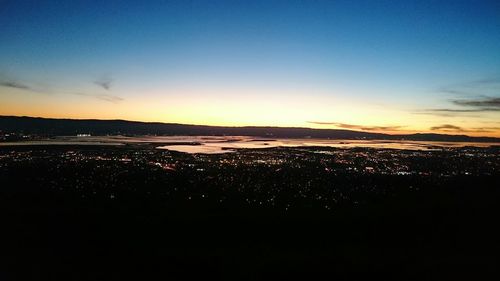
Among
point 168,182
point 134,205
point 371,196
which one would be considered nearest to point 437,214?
point 371,196

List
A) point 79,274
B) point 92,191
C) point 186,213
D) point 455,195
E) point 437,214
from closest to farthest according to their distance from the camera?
point 79,274, point 186,213, point 437,214, point 92,191, point 455,195

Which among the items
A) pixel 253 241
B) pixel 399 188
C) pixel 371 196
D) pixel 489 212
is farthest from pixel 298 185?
pixel 253 241

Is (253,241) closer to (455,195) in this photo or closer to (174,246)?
(174,246)

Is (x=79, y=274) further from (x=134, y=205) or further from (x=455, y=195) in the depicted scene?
(x=455, y=195)

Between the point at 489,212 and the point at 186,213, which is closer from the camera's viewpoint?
the point at 186,213

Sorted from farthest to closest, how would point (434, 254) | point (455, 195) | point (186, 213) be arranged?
point (455, 195), point (186, 213), point (434, 254)

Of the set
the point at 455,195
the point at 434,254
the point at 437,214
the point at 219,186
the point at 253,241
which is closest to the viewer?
the point at 434,254
